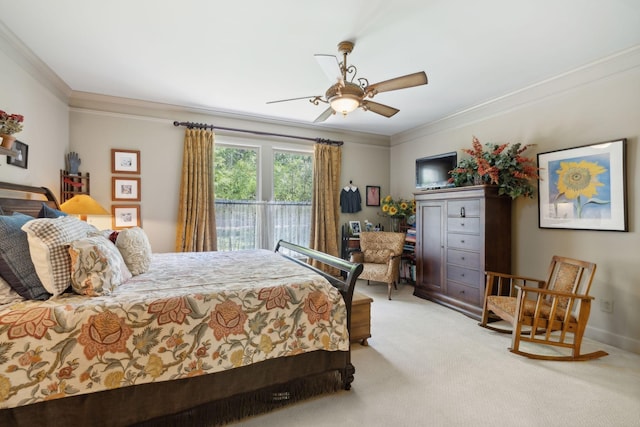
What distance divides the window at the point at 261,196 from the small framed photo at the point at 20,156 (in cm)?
206

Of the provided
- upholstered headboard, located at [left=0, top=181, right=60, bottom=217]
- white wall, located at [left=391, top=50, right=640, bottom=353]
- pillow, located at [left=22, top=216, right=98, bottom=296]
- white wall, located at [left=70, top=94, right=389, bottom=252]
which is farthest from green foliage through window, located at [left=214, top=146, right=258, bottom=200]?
white wall, located at [left=391, top=50, right=640, bottom=353]

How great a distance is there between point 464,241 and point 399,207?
1.57m

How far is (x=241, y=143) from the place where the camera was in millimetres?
4523

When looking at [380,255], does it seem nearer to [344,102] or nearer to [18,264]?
[344,102]

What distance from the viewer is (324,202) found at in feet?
16.1

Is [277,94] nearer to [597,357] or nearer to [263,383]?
[263,383]

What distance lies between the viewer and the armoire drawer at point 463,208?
11.4 ft

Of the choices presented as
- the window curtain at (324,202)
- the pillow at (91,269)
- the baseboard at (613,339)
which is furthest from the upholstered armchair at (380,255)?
the pillow at (91,269)

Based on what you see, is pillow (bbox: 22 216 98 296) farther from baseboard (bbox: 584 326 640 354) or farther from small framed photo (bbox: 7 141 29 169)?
baseboard (bbox: 584 326 640 354)

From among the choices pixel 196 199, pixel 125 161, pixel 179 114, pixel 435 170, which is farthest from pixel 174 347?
pixel 435 170

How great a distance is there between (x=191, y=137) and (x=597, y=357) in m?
5.13

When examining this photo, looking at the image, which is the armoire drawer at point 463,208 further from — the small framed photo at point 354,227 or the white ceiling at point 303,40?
the small framed photo at point 354,227

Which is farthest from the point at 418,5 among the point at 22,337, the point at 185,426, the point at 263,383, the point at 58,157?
the point at 58,157

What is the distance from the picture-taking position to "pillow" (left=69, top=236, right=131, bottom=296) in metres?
1.58
